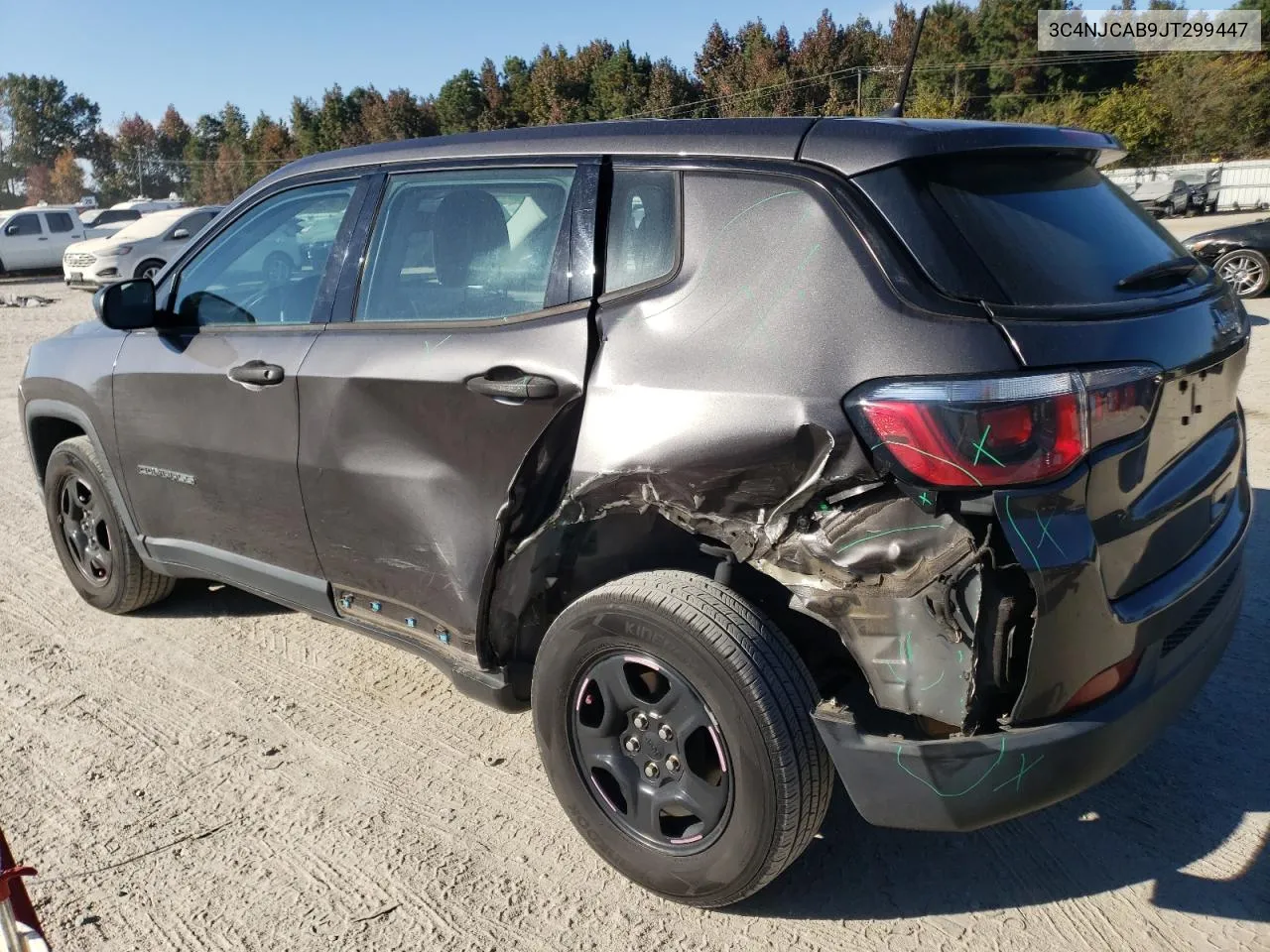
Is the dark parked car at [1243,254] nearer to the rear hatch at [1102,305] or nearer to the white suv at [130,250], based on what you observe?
the rear hatch at [1102,305]

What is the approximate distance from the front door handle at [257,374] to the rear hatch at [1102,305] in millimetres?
1978

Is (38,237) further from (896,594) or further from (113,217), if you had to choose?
(896,594)

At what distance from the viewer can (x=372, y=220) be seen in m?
3.27

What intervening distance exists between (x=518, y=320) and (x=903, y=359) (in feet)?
3.61

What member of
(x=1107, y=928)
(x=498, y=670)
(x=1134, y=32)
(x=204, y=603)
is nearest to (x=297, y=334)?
(x=498, y=670)

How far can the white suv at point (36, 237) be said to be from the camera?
27.1 m

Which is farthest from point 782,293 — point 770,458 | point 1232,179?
point 1232,179

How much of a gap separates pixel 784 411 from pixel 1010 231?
0.69 meters

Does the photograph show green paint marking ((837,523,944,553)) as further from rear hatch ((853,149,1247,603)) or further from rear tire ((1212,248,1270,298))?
rear tire ((1212,248,1270,298))

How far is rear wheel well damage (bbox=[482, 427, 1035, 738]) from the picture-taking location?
6.95 feet

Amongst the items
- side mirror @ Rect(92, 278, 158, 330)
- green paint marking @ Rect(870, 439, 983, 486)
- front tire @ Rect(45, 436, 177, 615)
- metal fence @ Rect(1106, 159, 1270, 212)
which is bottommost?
metal fence @ Rect(1106, 159, 1270, 212)

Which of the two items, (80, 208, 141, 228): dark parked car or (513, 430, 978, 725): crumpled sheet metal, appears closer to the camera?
(513, 430, 978, 725): crumpled sheet metal

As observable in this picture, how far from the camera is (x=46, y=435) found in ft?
15.5

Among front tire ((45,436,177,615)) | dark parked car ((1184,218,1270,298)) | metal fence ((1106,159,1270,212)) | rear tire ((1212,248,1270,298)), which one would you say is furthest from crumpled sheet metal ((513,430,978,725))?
metal fence ((1106,159,1270,212))
